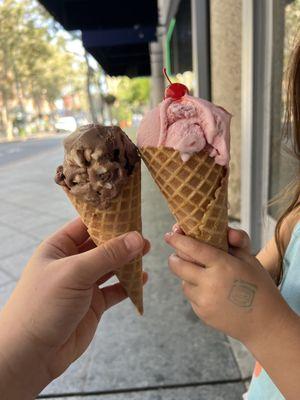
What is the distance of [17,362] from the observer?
129 cm

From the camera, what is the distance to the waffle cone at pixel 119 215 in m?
1.30

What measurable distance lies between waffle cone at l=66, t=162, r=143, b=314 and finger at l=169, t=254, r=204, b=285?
251 millimetres

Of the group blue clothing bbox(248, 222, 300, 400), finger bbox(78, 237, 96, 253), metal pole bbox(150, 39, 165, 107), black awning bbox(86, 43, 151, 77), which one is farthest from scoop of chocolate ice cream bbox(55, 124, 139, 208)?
metal pole bbox(150, 39, 165, 107)

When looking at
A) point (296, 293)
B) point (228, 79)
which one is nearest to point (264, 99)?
point (228, 79)

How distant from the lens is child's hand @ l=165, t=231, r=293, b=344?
115cm

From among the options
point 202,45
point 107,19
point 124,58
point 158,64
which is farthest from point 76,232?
point 124,58

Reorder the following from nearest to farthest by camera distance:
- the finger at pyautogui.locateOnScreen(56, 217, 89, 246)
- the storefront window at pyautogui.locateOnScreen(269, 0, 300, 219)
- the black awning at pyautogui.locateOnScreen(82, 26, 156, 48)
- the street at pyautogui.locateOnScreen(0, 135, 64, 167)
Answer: the finger at pyautogui.locateOnScreen(56, 217, 89, 246) < the storefront window at pyautogui.locateOnScreen(269, 0, 300, 219) < the black awning at pyautogui.locateOnScreen(82, 26, 156, 48) < the street at pyautogui.locateOnScreen(0, 135, 64, 167)

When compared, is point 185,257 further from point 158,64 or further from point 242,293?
point 158,64

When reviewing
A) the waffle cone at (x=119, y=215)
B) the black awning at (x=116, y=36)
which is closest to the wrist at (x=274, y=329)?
the waffle cone at (x=119, y=215)

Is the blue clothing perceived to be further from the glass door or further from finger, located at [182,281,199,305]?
the glass door

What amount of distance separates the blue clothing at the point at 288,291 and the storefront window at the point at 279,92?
163 centimetres

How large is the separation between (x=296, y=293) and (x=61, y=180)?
927 mm

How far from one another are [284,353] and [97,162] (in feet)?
→ 2.37

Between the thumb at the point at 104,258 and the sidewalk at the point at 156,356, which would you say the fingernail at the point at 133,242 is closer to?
the thumb at the point at 104,258
